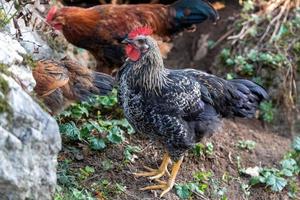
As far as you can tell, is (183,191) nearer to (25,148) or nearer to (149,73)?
(149,73)

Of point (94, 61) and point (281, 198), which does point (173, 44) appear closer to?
point (94, 61)

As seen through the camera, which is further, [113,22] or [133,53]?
[113,22]

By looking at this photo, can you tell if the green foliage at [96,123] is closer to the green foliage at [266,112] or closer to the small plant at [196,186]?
the small plant at [196,186]

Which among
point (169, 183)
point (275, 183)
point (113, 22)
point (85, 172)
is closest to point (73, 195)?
point (85, 172)

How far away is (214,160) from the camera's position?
569 centimetres

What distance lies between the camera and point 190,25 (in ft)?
22.8

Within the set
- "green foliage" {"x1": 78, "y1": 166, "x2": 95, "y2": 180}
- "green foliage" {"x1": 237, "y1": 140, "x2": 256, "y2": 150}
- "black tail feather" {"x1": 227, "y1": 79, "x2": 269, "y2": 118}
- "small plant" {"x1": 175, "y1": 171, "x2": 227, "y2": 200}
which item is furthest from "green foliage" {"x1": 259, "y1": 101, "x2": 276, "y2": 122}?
"green foliage" {"x1": 78, "y1": 166, "x2": 95, "y2": 180}

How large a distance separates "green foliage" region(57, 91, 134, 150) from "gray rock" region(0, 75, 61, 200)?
5.47 ft

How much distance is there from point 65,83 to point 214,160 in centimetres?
173

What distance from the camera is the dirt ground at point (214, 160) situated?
4.97 m

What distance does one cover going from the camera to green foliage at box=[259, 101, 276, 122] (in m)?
7.00

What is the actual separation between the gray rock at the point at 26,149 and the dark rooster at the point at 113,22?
301 cm

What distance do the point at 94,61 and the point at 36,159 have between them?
3921mm

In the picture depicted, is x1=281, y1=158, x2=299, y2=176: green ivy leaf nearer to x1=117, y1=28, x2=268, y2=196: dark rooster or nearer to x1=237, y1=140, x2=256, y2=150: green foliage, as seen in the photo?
x1=237, y1=140, x2=256, y2=150: green foliage
